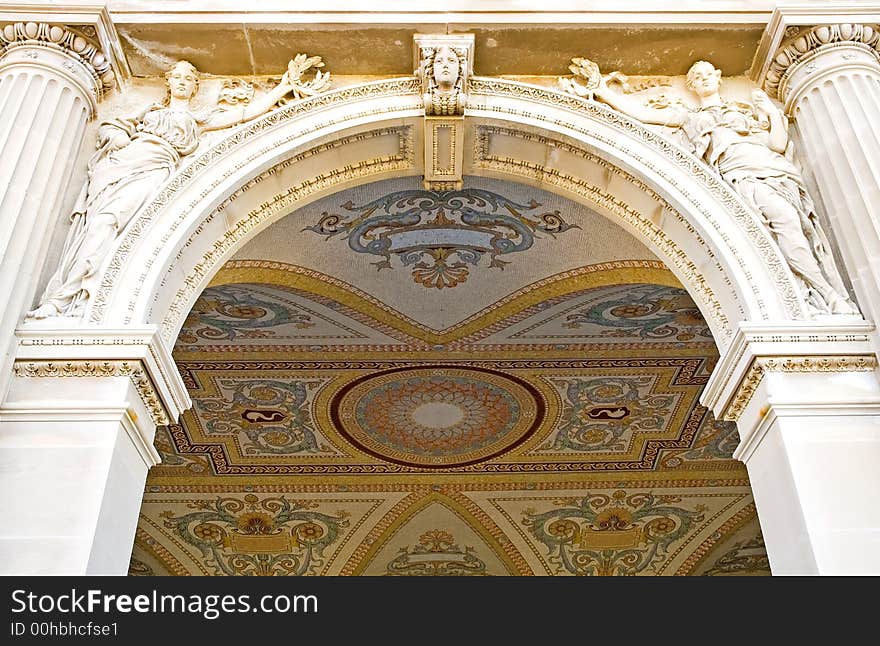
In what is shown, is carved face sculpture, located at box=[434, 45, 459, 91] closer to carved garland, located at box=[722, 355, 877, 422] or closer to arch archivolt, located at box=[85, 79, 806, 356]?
arch archivolt, located at box=[85, 79, 806, 356]

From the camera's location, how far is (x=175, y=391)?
4.10 m

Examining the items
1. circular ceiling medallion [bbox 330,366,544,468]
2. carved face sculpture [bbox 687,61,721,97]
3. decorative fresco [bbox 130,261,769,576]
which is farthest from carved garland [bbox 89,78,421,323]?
circular ceiling medallion [bbox 330,366,544,468]

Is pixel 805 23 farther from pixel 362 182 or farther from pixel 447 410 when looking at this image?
pixel 447 410

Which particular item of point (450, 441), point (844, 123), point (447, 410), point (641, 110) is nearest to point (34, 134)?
point (641, 110)

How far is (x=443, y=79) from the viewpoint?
4688 millimetres

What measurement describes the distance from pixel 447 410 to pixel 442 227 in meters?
2.77

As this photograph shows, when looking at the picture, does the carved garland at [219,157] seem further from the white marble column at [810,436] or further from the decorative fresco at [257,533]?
the decorative fresco at [257,533]

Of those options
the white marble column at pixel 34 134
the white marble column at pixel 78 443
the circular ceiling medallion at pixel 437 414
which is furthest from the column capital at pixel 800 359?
the circular ceiling medallion at pixel 437 414

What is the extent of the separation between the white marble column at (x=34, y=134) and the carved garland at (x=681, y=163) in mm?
1928

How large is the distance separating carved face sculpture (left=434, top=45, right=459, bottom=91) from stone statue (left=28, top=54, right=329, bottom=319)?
0.60 meters

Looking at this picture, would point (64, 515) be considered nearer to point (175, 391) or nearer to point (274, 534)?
point (175, 391)

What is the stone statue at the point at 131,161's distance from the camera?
4.07m

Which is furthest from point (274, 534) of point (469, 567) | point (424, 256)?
point (424, 256)

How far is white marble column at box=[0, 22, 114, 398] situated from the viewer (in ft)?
12.8
